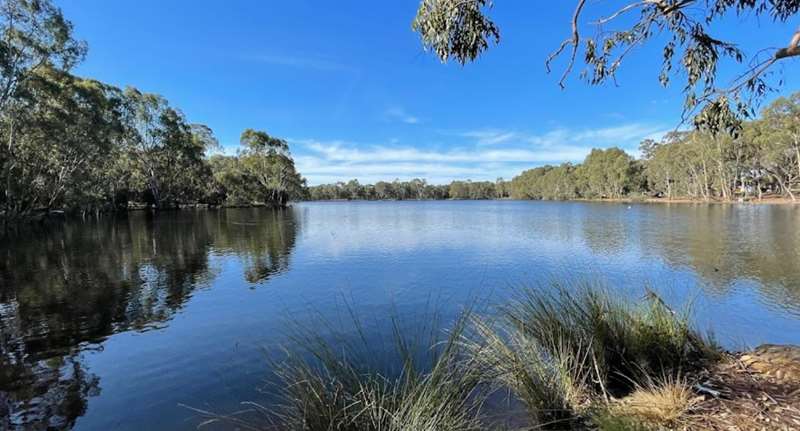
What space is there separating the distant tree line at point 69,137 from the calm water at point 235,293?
36.2 feet

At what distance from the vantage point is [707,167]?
219ft

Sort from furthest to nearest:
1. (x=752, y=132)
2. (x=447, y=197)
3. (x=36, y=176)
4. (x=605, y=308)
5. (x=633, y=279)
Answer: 1. (x=447, y=197)
2. (x=752, y=132)
3. (x=36, y=176)
4. (x=633, y=279)
5. (x=605, y=308)

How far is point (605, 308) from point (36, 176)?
41.8m

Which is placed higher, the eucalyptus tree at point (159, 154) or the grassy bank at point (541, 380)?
the eucalyptus tree at point (159, 154)

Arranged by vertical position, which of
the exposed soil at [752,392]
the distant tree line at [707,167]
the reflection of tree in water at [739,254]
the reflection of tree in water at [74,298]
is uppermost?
the distant tree line at [707,167]

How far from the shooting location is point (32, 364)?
6262mm

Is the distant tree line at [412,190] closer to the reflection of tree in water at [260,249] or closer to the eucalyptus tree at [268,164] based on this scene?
the eucalyptus tree at [268,164]

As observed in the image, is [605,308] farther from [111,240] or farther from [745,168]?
[745,168]

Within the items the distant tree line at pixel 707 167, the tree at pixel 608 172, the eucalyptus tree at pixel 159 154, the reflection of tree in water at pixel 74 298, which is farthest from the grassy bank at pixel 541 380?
the tree at pixel 608 172

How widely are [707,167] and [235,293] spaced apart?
79641 mm

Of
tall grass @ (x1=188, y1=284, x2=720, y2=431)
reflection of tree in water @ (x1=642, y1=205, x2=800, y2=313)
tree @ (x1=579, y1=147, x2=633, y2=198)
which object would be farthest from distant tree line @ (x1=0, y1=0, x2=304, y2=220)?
tree @ (x1=579, y1=147, x2=633, y2=198)

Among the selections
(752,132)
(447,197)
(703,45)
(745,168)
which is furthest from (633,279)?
(447,197)

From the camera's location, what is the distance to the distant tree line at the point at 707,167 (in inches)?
1924

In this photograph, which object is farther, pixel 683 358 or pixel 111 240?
pixel 111 240
